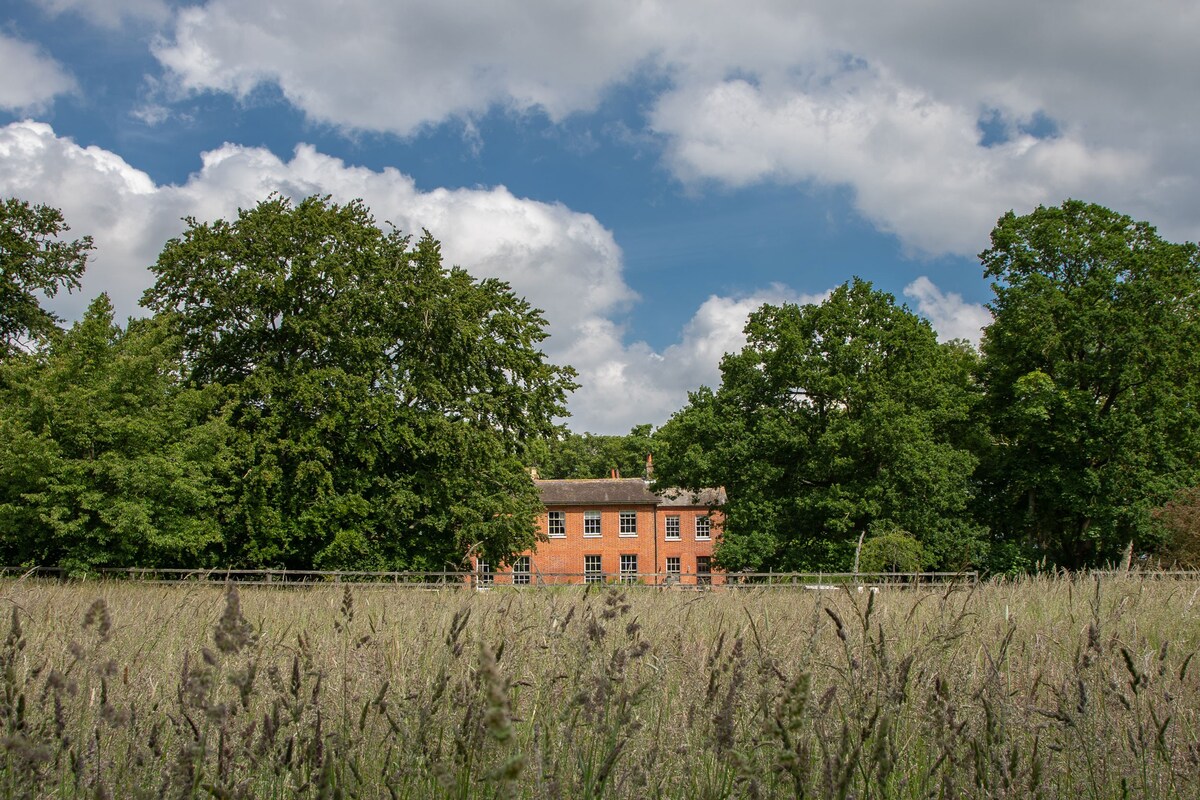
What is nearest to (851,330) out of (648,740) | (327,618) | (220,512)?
(220,512)

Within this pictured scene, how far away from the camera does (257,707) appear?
429cm

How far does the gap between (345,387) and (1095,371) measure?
2540cm

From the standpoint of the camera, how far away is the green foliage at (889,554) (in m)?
27.9

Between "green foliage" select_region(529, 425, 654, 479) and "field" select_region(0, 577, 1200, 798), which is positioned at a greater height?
"green foliage" select_region(529, 425, 654, 479)

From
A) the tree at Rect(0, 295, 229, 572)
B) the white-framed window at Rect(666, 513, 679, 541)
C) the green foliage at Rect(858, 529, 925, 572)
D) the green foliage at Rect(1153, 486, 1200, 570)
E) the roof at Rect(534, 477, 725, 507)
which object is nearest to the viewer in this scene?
the tree at Rect(0, 295, 229, 572)

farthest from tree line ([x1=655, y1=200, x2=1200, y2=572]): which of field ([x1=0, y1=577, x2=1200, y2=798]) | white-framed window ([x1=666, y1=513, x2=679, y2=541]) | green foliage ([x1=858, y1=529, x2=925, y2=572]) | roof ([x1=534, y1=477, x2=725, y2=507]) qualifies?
field ([x1=0, y1=577, x2=1200, y2=798])

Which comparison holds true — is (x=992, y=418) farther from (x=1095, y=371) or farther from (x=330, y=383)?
(x=330, y=383)

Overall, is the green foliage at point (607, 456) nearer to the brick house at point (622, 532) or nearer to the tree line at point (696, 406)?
the brick house at point (622, 532)

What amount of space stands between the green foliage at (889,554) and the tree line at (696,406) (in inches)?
3.8

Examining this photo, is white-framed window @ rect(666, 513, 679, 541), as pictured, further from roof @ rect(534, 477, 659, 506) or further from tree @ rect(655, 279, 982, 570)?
tree @ rect(655, 279, 982, 570)

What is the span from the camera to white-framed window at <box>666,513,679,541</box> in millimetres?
56656

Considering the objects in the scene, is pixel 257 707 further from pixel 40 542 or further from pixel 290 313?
pixel 290 313

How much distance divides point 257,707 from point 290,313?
88.8ft

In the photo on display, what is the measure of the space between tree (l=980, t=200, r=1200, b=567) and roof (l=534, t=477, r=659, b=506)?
25.0 metres
